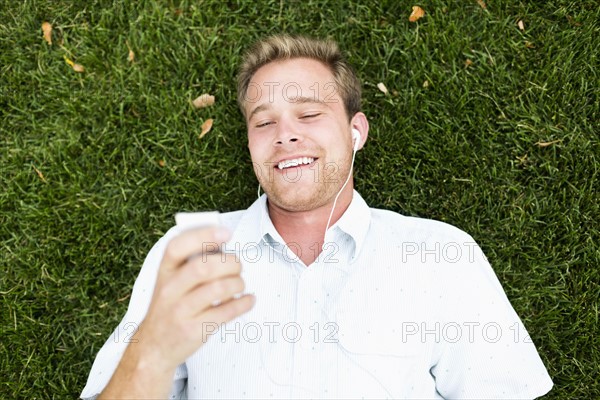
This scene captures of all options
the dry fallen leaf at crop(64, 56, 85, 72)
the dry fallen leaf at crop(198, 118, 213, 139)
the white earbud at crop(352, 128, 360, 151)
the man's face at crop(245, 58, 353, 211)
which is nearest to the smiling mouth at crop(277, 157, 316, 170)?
the man's face at crop(245, 58, 353, 211)

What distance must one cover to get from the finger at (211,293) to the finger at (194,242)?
118 millimetres

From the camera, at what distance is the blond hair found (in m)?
3.45

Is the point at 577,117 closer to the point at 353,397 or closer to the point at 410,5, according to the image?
the point at 410,5

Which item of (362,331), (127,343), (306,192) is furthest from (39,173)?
(362,331)

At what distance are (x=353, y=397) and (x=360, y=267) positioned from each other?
26.4 inches

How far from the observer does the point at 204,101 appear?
4.11 meters

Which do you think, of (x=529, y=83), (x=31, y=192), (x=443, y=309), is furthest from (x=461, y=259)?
(x=31, y=192)

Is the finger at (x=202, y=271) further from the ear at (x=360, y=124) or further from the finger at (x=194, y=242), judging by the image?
the ear at (x=360, y=124)

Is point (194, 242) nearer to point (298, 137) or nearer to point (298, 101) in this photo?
point (298, 137)

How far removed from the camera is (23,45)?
4.25 meters

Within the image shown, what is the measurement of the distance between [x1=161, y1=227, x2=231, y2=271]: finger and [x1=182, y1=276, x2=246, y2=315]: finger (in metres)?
0.12

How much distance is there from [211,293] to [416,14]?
300 centimetres

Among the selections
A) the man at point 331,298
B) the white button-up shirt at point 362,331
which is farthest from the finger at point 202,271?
the white button-up shirt at point 362,331

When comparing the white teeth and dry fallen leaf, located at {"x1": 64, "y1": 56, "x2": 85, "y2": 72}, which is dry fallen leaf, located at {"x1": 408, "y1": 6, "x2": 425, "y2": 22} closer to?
the white teeth
